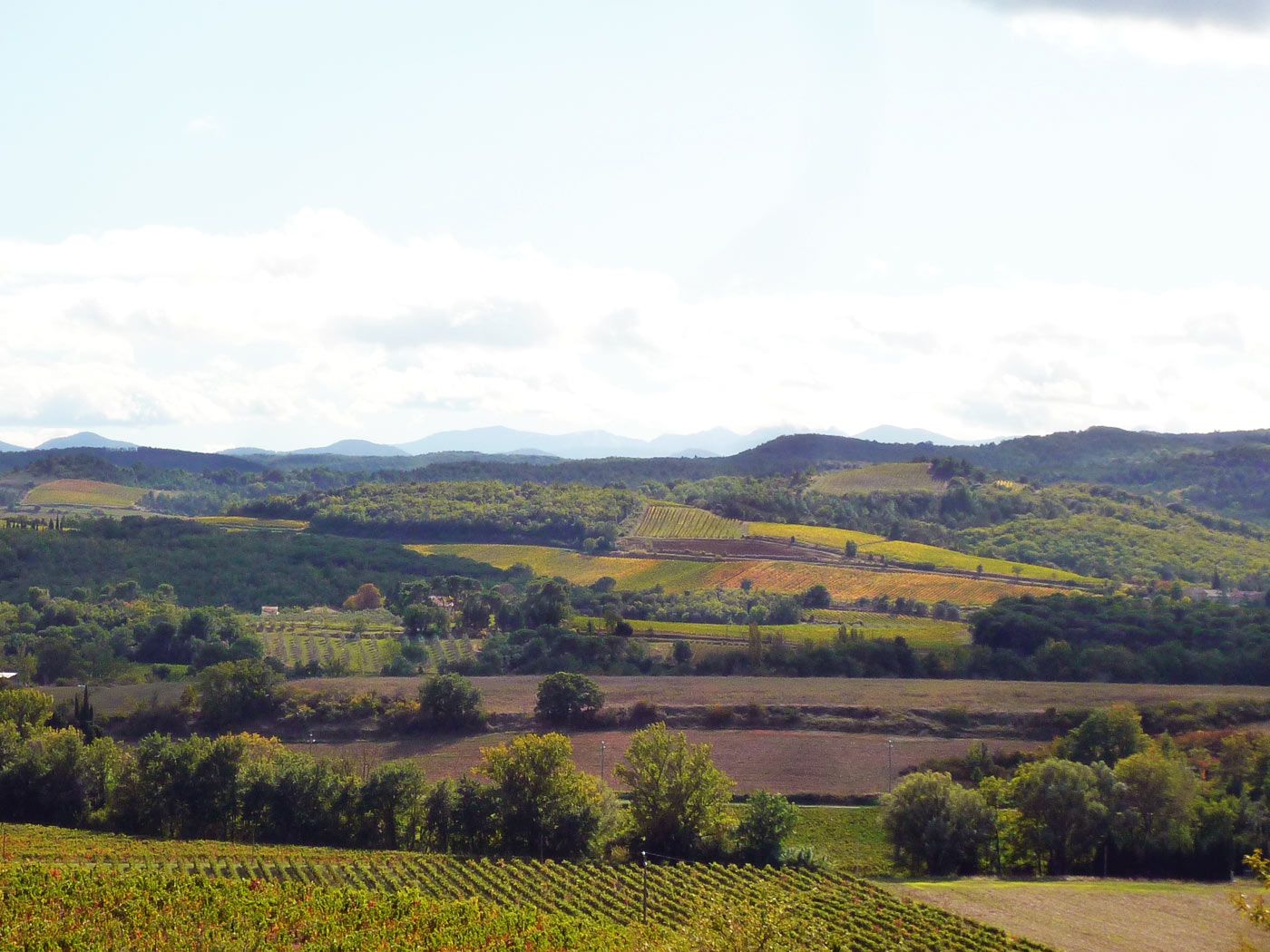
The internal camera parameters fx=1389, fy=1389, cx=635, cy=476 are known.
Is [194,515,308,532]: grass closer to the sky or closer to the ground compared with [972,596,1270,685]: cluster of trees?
closer to the sky

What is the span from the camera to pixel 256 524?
6668 inches

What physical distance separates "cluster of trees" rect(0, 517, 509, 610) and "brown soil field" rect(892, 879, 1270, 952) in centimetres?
Answer: 8558

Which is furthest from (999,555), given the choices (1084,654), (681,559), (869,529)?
(1084,654)

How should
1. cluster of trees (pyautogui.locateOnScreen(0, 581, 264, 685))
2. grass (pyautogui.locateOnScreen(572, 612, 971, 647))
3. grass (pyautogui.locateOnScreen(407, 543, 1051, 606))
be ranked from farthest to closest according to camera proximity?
grass (pyautogui.locateOnScreen(407, 543, 1051, 606)) → grass (pyautogui.locateOnScreen(572, 612, 971, 647)) → cluster of trees (pyautogui.locateOnScreen(0, 581, 264, 685))

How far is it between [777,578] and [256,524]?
7263 cm

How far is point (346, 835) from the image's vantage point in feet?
202

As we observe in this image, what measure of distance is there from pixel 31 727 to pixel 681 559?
7693 centimetres

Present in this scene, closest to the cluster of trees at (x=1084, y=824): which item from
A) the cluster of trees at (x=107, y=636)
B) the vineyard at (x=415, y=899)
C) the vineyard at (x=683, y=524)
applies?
the vineyard at (x=415, y=899)

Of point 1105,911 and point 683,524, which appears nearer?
point 1105,911

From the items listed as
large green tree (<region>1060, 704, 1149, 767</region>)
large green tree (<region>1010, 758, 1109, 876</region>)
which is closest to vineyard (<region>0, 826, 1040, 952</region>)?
large green tree (<region>1010, 758, 1109, 876</region>)

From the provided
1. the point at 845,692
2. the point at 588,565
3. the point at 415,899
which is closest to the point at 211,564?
the point at 588,565

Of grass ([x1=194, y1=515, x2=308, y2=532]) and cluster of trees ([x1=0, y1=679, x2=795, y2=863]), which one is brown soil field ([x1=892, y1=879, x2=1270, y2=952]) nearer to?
cluster of trees ([x1=0, y1=679, x2=795, y2=863])

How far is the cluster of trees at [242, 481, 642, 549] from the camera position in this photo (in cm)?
16025

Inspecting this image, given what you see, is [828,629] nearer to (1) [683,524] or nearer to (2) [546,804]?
(2) [546,804]
